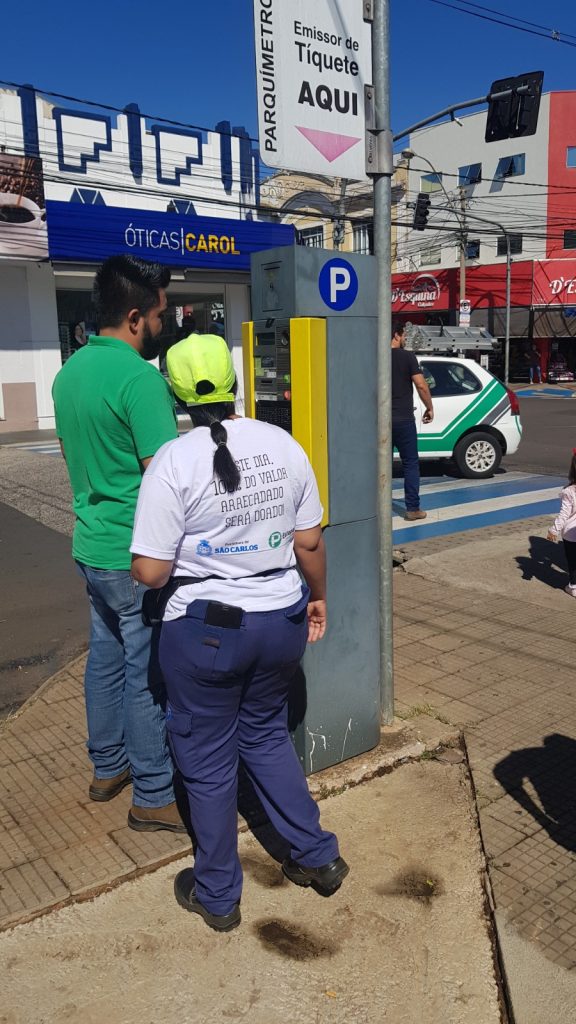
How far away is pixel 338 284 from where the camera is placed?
11.0ft

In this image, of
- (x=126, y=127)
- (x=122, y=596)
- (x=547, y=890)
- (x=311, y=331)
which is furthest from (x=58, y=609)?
(x=126, y=127)

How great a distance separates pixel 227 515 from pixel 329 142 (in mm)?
Result: 1854

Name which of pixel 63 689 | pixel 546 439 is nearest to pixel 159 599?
pixel 63 689

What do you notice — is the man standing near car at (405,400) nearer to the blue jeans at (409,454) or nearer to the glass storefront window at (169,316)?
the blue jeans at (409,454)

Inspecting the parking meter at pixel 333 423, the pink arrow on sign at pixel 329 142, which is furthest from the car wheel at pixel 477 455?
the pink arrow on sign at pixel 329 142

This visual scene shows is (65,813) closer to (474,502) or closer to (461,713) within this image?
(461,713)

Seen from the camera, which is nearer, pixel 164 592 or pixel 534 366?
pixel 164 592

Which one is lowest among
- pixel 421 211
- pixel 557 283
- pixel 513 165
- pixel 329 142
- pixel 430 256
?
pixel 329 142

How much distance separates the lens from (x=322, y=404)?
3.30 meters

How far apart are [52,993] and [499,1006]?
50.8 inches

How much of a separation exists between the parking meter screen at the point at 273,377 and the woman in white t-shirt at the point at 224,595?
2.00ft

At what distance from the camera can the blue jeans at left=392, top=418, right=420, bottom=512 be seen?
830cm

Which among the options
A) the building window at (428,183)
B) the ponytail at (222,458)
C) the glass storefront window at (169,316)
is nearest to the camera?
the ponytail at (222,458)

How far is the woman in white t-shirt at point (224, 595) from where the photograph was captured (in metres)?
2.49
